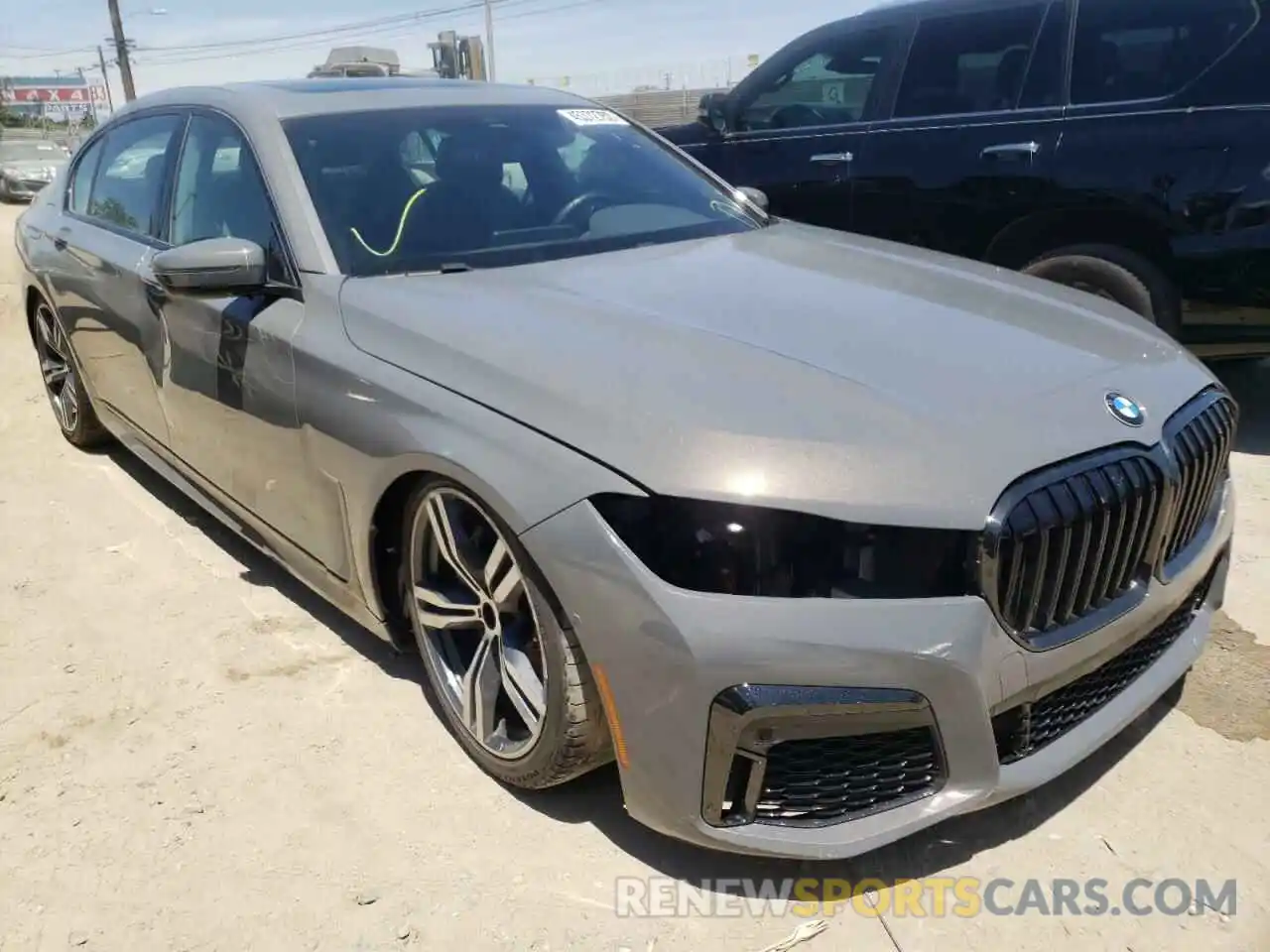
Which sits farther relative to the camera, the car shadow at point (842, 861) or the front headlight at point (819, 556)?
the car shadow at point (842, 861)

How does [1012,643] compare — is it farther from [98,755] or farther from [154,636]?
[154,636]

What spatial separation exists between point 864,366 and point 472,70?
1744 cm

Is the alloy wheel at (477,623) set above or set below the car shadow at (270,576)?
above

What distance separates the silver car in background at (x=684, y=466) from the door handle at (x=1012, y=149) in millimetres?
1901

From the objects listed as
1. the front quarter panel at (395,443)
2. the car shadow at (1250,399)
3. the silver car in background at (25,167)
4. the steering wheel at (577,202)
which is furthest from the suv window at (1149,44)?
the silver car in background at (25,167)

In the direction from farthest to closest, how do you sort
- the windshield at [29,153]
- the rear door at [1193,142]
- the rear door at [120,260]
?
the windshield at [29,153]
the rear door at [1193,142]
the rear door at [120,260]

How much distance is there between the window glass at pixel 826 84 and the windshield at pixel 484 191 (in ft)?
7.17

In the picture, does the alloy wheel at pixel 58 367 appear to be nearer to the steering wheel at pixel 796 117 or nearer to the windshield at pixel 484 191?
the windshield at pixel 484 191

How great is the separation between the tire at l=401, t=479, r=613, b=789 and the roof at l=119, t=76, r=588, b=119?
149 cm

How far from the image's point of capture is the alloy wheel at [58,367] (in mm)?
4812

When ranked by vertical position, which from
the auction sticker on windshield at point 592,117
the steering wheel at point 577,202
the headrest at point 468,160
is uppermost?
the auction sticker on windshield at point 592,117

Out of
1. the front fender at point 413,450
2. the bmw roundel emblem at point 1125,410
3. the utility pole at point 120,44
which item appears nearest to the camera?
the front fender at point 413,450

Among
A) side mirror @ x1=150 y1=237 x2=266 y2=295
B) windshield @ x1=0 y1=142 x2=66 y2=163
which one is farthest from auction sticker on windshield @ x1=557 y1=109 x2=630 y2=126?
windshield @ x1=0 y1=142 x2=66 y2=163

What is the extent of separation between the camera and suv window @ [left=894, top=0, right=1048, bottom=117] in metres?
4.91
